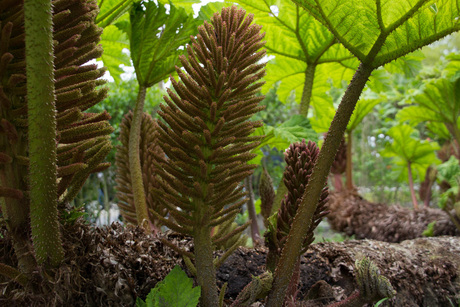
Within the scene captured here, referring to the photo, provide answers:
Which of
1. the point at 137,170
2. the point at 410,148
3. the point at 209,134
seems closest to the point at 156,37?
the point at 137,170

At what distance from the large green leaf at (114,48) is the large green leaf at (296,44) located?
2.56 ft

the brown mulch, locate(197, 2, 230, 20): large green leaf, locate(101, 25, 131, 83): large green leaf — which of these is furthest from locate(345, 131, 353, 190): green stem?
locate(197, 2, 230, 20): large green leaf

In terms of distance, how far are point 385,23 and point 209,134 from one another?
2.10 feet

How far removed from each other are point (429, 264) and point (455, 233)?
199cm

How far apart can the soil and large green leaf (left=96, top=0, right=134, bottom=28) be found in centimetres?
101

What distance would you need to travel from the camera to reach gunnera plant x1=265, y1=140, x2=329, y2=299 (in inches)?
49.2

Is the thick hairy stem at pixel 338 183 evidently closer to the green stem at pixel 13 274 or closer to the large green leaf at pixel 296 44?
the large green leaf at pixel 296 44

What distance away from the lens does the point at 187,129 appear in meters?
1.03

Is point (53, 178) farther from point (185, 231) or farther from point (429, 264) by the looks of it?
point (429, 264)

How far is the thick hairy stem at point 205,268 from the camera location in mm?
1038

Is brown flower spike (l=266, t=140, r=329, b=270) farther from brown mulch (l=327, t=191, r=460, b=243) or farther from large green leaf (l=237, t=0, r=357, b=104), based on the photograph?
brown mulch (l=327, t=191, r=460, b=243)

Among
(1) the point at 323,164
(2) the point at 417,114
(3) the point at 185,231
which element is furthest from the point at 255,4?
(2) the point at 417,114

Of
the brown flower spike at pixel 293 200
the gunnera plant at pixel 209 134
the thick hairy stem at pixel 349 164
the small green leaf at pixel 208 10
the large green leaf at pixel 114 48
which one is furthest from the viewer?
the thick hairy stem at pixel 349 164

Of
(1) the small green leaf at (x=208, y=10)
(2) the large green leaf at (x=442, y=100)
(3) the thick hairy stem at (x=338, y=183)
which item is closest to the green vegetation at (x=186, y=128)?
(1) the small green leaf at (x=208, y=10)
